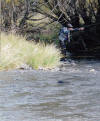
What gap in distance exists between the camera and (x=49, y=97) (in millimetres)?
10438

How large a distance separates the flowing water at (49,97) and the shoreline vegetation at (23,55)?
3.46 feet

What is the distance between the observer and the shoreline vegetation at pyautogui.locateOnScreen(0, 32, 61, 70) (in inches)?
642

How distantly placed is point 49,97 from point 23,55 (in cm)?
718

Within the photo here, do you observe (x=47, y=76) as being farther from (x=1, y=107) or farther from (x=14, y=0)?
(x=14, y=0)

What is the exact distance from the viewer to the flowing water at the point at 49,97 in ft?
27.9

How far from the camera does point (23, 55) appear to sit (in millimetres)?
17469

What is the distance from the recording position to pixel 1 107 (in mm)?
9180

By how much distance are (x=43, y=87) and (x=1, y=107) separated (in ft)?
9.83

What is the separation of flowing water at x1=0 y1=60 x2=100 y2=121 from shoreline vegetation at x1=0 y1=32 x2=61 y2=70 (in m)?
1.06

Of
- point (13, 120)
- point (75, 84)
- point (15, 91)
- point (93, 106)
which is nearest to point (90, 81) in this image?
point (75, 84)

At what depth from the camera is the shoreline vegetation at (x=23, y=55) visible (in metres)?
16.3

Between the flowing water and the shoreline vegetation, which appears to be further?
the shoreline vegetation

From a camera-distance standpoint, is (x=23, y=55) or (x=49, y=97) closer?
(x=49, y=97)

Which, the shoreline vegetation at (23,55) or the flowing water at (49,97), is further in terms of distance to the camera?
the shoreline vegetation at (23,55)
